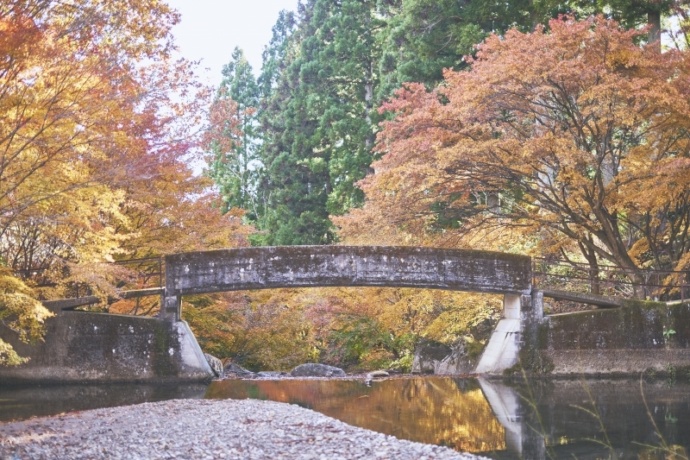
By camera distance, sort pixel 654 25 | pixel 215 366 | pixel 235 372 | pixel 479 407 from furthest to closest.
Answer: pixel 654 25
pixel 235 372
pixel 215 366
pixel 479 407

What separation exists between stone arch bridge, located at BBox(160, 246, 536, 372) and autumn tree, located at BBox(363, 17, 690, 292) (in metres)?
1.49

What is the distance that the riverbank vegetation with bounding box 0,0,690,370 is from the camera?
11.5 metres

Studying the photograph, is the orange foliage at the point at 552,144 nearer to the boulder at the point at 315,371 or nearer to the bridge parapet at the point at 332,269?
the bridge parapet at the point at 332,269

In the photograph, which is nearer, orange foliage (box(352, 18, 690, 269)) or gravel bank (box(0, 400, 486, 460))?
gravel bank (box(0, 400, 486, 460))

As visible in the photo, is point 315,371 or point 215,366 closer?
point 215,366

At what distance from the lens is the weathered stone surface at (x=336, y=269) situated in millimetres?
17984

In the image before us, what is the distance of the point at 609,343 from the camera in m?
18.4

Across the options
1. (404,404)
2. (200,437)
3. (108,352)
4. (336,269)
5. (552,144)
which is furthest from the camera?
(336,269)

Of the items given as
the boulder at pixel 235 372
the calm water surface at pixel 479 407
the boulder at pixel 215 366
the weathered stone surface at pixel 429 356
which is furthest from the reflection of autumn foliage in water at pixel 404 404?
the weathered stone surface at pixel 429 356

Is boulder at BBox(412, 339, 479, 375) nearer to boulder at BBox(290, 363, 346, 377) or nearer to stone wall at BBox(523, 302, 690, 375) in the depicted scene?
stone wall at BBox(523, 302, 690, 375)

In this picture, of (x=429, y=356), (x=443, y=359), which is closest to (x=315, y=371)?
(x=429, y=356)

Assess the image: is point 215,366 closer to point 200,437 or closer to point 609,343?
point 609,343

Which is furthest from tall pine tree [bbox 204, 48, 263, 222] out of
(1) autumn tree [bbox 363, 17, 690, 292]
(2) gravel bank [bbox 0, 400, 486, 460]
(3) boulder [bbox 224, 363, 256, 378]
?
(2) gravel bank [bbox 0, 400, 486, 460]

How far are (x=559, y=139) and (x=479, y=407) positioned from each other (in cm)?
618
